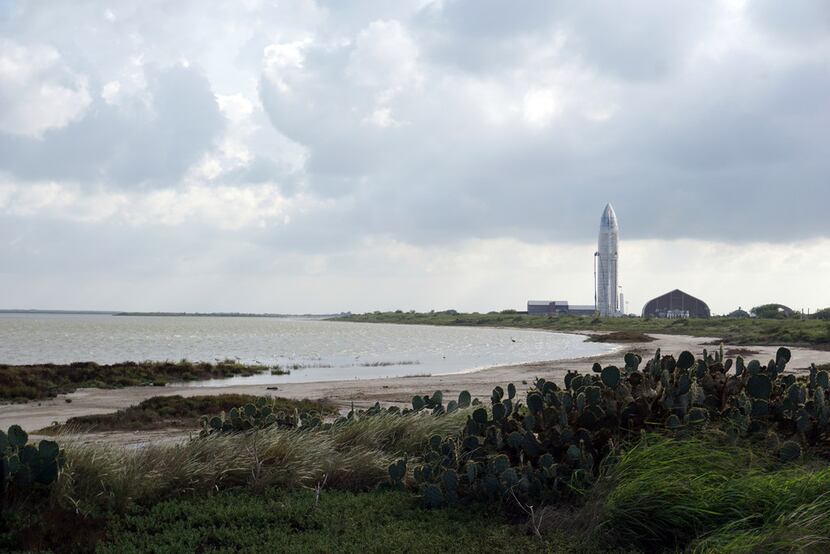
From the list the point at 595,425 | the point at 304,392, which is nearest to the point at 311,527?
the point at 595,425

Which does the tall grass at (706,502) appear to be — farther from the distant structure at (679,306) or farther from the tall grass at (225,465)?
the distant structure at (679,306)

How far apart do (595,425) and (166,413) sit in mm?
14592

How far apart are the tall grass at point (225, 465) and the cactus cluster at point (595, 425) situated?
884 mm

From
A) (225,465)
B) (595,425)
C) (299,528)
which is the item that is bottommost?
(299,528)

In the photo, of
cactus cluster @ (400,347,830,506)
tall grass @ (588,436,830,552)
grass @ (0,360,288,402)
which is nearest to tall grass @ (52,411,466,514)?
cactus cluster @ (400,347,830,506)

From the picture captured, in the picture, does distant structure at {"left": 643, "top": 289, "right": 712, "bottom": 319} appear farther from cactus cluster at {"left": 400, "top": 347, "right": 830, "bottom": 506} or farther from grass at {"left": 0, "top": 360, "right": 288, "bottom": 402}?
cactus cluster at {"left": 400, "top": 347, "right": 830, "bottom": 506}

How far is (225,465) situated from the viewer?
28.2ft

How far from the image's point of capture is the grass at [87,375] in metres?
27.6

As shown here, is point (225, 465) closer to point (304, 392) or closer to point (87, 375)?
point (304, 392)

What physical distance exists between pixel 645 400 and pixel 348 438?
4256 mm

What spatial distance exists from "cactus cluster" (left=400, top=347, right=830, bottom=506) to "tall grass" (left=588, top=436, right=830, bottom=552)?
66 cm

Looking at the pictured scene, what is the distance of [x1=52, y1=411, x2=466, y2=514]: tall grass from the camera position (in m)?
7.82

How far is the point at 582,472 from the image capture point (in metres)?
7.60

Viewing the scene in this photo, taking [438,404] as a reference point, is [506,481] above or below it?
below
